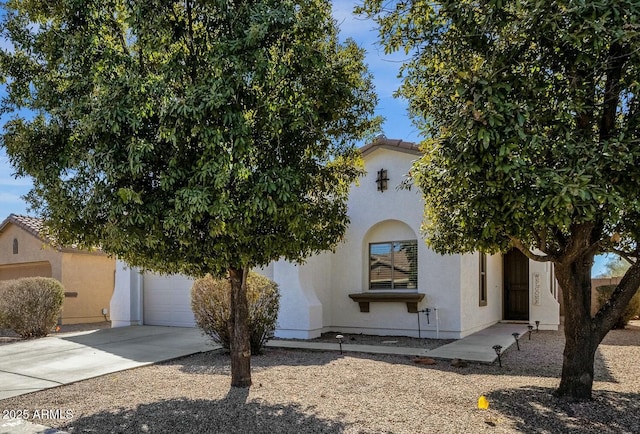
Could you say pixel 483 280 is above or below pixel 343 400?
above

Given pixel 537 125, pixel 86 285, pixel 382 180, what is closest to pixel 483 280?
pixel 382 180

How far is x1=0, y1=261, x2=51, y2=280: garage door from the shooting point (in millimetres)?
19581

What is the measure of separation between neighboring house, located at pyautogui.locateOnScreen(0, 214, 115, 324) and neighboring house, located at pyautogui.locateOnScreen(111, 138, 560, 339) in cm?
542

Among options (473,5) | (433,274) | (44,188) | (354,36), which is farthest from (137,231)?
(433,274)

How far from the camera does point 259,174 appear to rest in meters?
5.61

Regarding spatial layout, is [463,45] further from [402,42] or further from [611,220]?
[611,220]

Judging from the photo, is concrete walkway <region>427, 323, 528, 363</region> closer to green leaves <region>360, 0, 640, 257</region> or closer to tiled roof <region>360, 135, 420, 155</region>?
green leaves <region>360, 0, 640, 257</region>

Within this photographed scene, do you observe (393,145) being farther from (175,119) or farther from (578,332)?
(175,119)

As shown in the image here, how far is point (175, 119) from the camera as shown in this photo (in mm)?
5336

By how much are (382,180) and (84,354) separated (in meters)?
8.16

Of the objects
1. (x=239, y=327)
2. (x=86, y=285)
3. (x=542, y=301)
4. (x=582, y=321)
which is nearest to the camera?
(x=582, y=321)

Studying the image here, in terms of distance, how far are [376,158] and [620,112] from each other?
25.5 feet

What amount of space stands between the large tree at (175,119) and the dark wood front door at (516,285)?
12.6 metres

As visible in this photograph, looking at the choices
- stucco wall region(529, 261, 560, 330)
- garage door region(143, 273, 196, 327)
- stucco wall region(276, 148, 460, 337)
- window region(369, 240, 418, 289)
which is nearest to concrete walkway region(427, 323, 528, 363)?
stucco wall region(276, 148, 460, 337)
